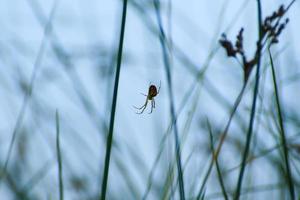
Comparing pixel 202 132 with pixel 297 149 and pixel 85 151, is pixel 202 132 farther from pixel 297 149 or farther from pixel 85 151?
pixel 297 149

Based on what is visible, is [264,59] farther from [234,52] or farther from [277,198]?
[277,198]

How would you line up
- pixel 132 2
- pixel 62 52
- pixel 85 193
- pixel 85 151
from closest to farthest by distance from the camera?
pixel 132 2
pixel 62 52
pixel 85 193
pixel 85 151

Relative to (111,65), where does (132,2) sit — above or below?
above

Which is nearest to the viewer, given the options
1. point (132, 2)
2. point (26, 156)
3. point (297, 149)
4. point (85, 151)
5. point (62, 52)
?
point (297, 149)

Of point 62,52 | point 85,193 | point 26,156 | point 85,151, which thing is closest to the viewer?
point 62,52

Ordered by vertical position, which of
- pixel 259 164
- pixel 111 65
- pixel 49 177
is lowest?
pixel 49 177

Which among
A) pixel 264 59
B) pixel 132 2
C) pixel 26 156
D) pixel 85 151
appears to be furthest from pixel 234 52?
pixel 26 156

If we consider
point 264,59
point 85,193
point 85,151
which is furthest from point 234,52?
point 85,151

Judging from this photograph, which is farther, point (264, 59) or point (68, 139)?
point (68, 139)

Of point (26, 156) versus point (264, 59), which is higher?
point (264, 59)
